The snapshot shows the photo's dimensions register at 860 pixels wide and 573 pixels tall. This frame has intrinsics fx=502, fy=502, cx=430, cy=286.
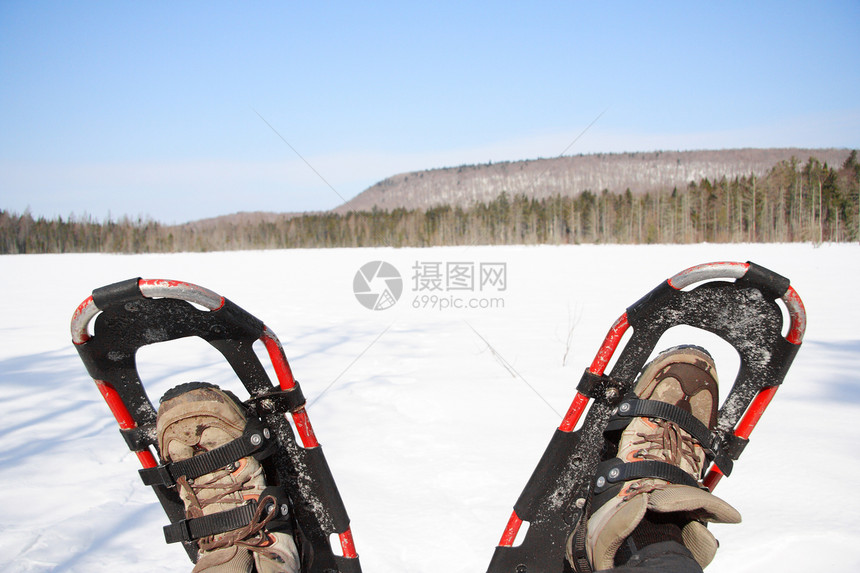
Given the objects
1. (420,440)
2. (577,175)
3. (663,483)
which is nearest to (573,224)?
(420,440)

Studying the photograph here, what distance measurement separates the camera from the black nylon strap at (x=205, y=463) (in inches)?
60.6

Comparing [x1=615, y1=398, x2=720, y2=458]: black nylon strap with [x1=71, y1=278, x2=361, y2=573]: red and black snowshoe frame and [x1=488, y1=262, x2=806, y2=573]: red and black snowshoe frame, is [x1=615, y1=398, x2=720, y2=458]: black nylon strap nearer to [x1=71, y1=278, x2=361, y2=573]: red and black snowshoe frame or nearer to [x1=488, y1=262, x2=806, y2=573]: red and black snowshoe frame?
[x1=488, y1=262, x2=806, y2=573]: red and black snowshoe frame

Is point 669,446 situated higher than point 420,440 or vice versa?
point 669,446

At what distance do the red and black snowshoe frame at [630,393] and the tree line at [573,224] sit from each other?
87.8 feet

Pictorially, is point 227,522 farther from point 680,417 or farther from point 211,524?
point 680,417

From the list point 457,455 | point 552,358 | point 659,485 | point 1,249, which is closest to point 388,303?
point 552,358

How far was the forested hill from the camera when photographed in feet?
297

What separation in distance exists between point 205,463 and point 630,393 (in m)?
1.44

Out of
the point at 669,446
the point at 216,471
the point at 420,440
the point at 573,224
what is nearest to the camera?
the point at 216,471

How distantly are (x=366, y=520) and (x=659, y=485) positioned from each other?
1.04 m

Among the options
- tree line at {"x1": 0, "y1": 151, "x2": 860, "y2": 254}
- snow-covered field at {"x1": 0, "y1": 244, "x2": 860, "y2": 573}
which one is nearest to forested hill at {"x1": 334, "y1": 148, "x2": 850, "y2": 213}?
tree line at {"x1": 0, "y1": 151, "x2": 860, "y2": 254}

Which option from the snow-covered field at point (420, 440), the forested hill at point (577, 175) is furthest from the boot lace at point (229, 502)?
the forested hill at point (577, 175)

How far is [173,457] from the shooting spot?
61.8 inches

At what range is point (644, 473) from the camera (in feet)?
4.99
